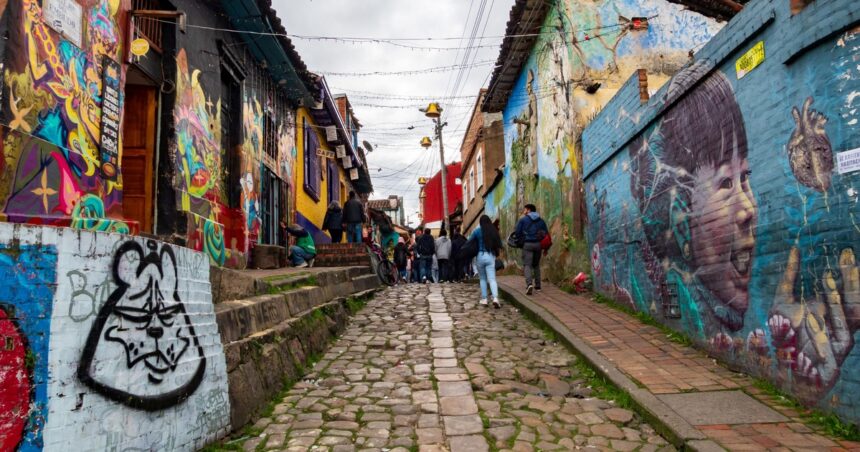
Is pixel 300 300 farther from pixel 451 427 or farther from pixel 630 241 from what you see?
pixel 630 241

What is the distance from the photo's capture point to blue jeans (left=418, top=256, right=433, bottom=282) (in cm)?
1532

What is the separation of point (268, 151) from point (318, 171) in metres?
4.81

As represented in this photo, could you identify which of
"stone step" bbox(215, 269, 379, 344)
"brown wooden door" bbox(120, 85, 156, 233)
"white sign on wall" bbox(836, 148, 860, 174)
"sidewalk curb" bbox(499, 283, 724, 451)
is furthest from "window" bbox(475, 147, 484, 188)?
"white sign on wall" bbox(836, 148, 860, 174)

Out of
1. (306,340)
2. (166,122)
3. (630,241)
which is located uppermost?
(166,122)

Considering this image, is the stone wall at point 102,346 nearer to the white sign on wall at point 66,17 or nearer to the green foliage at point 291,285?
the green foliage at point 291,285

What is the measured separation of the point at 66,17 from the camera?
5047 mm

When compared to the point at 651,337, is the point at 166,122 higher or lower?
higher

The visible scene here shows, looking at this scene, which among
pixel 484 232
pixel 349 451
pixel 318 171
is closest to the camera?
pixel 349 451

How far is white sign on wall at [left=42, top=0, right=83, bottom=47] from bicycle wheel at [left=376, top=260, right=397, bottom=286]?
8638mm

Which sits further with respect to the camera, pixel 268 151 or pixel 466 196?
pixel 466 196

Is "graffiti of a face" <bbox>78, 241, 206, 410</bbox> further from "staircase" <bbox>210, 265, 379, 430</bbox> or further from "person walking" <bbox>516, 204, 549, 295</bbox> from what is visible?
"person walking" <bbox>516, 204, 549, 295</bbox>

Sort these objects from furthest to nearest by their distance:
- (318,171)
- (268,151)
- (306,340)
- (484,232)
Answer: (318,171) → (268,151) → (484,232) → (306,340)

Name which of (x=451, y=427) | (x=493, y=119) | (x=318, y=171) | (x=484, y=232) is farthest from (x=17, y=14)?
(x=493, y=119)

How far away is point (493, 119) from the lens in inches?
926
